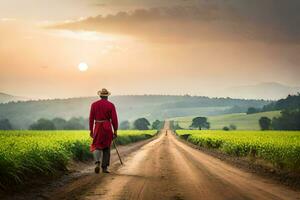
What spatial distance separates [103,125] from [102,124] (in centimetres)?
6

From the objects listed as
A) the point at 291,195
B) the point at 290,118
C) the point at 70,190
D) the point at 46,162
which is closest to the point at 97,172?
the point at 46,162

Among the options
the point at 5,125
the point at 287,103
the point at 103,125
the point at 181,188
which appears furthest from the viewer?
the point at 287,103

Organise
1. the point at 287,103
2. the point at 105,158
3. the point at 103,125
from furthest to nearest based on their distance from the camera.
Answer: the point at 287,103 < the point at 103,125 < the point at 105,158

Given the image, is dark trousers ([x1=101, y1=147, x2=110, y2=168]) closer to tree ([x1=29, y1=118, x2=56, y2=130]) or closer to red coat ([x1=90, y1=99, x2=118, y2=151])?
red coat ([x1=90, y1=99, x2=118, y2=151])

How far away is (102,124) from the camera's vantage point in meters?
17.4

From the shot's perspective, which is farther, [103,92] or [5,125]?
[5,125]

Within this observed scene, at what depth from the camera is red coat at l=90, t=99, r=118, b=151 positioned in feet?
56.5

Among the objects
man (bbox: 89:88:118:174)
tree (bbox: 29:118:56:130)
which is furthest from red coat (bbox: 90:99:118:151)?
tree (bbox: 29:118:56:130)

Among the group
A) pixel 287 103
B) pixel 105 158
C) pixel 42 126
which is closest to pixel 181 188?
pixel 105 158

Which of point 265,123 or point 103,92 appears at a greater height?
point 265,123

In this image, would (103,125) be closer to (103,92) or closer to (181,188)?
(103,92)

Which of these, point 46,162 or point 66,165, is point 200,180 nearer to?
point 46,162

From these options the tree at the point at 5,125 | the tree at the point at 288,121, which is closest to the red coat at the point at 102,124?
the tree at the point at 5,125

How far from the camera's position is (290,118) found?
135 m
